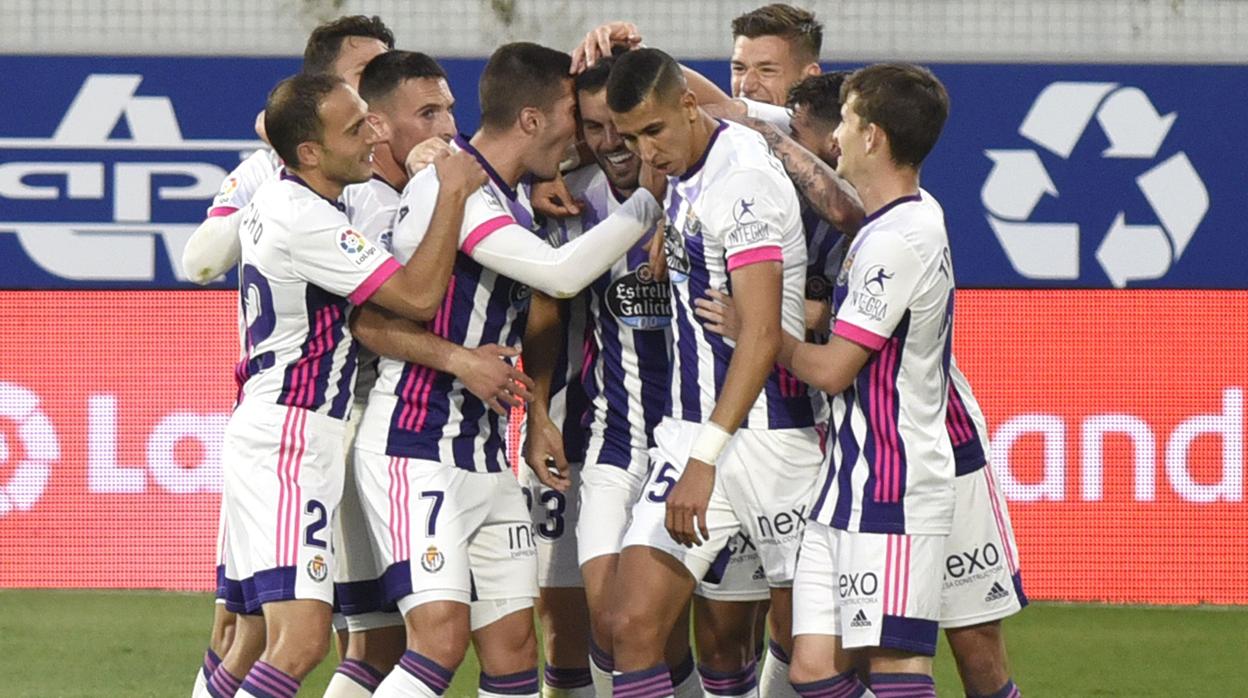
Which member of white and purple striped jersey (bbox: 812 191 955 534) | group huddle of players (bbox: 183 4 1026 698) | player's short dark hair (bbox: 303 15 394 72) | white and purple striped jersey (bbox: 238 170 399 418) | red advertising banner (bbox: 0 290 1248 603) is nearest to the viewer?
white and purple striped jersey (bbox: 812 191 955 534)

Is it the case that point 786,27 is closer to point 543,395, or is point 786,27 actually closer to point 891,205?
point 543,395

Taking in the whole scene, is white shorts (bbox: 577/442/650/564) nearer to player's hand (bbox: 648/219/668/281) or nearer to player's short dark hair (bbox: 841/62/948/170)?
player's hand (bbox: 648/219/668/281)

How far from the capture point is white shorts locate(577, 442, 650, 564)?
16.8 feet

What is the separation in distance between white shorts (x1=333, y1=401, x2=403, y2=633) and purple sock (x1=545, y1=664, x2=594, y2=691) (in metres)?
0.70

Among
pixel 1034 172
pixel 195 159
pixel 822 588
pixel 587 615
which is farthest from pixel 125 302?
pixel 822 588

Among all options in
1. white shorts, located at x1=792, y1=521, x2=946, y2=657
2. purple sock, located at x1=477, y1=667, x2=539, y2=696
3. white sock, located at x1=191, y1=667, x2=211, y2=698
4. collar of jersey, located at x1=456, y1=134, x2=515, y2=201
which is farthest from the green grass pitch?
white shorts, located at x1=792, y1=521, x2=946, y2=657

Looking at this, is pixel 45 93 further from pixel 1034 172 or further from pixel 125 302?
pixel 1034 172

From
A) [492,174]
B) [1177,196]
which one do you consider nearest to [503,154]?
[492,174]

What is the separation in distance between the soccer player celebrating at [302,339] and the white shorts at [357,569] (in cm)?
26

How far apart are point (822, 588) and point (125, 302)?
4.77 meters

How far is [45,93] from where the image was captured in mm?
8781

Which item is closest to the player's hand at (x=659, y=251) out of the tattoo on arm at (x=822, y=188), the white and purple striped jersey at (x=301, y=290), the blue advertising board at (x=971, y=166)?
the tattoo on arm at (x=822, y=188)

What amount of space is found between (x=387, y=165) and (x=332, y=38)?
2.60 ft

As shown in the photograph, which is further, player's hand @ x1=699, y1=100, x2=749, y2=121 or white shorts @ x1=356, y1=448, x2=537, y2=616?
player's hand @ x1=699, y1=100, x2=749, y2=121
